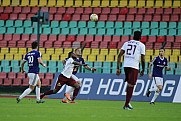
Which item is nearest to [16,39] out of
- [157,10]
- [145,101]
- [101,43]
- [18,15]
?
[18,15]

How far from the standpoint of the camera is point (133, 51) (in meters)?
18.1

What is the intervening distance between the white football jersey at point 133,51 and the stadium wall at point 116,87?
26.4 feet

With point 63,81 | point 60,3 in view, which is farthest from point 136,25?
point 63,81

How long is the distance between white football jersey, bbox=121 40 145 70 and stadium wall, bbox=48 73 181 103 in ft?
26.4

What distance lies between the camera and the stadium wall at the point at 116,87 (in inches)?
1024

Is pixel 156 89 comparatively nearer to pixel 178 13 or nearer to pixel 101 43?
pixel 101 43

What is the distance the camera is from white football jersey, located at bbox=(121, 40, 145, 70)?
18109mm

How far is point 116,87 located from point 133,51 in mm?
8700

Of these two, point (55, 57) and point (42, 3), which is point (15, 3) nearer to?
point (42, 3)

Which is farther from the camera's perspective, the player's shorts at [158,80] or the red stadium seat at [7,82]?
the red stadium seat at [7,82]

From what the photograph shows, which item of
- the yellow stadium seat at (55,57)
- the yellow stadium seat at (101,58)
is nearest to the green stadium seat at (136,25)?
the yellow stadium seat at (101,58)

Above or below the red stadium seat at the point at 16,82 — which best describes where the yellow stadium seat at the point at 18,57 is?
above

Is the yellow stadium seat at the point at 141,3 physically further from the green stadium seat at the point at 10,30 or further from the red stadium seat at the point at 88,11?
the green stadium seat at the point at 10,30

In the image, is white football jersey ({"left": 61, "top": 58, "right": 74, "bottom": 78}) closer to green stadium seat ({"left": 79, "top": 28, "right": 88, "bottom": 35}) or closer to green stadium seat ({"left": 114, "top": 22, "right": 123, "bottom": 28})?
green stadium seat ({"left": 79, "top": 28, "right": 88, "bottom": 35})
